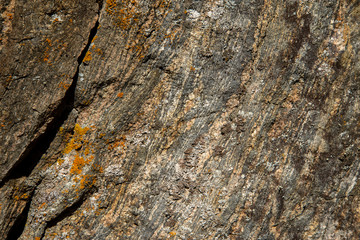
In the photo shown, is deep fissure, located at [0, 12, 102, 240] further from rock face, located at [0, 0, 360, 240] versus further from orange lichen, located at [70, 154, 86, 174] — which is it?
orange lichen, located at [70, 154, 86, 174]

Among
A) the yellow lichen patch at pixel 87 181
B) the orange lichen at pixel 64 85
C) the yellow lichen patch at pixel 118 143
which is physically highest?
the orange lichen at pixel 64 85

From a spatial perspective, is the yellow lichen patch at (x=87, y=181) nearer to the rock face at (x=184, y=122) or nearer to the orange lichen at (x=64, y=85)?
the rock face at (x=184, y=122)

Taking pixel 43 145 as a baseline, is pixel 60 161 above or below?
below

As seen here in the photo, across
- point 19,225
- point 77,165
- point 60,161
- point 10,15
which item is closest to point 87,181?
point 77,165

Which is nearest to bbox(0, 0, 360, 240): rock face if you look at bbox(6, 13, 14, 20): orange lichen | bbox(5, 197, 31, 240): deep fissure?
bbox(5, 197, 31, 240): deep fissure

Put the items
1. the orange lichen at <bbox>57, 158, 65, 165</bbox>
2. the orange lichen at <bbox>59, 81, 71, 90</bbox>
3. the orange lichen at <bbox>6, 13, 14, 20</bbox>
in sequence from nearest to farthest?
the orange lichen at <bbox>6, 13, 14, 20</bbox>, the orange lichen at <bbox>59, 81, 71, 90</bbox>, the orange lichen at <bbox>57, 158, 65, 165</bbox>

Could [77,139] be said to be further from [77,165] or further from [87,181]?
[87,181]

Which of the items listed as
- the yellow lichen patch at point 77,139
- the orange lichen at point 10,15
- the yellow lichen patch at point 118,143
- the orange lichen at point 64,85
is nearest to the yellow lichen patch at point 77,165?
the yellow lichen patch at point 77,139
